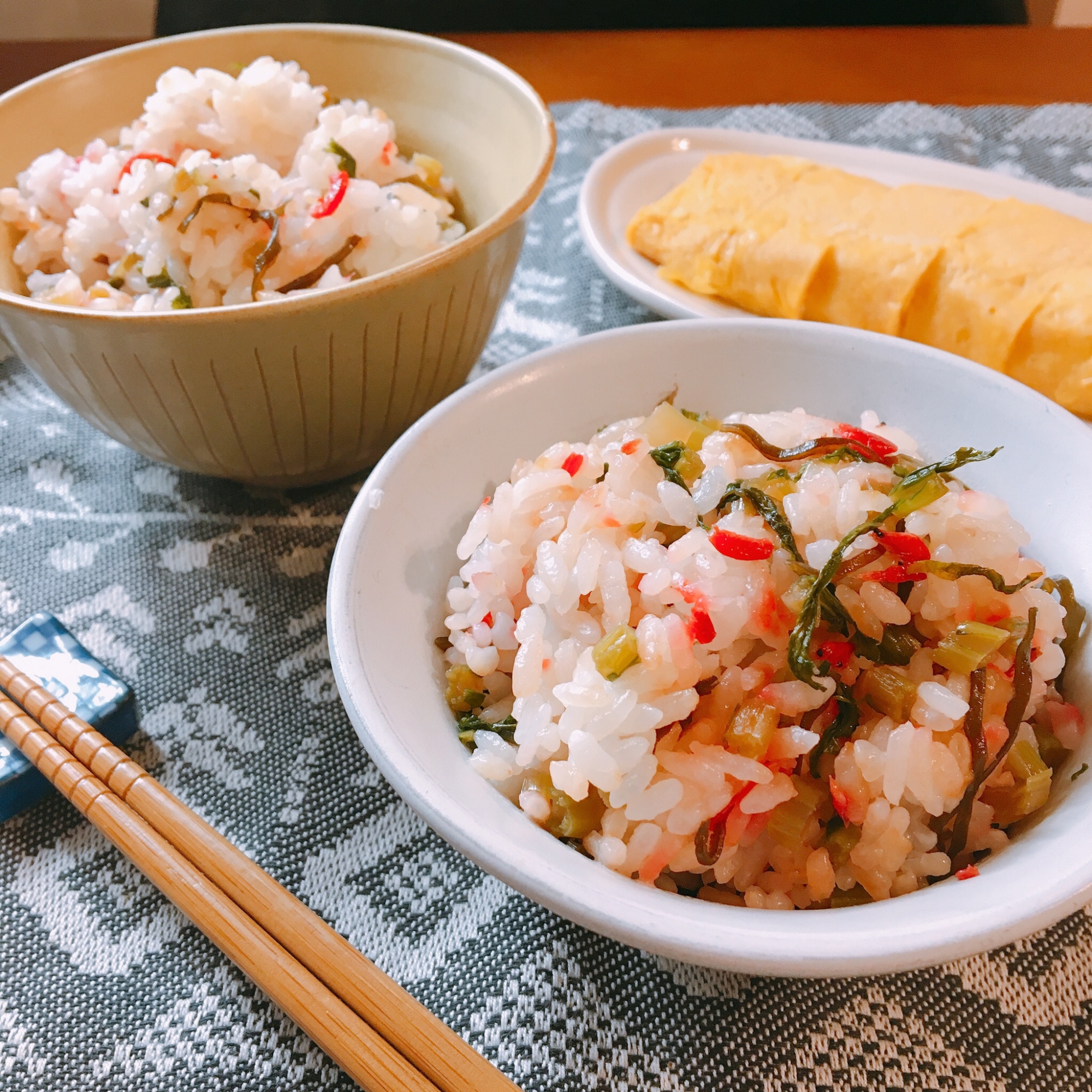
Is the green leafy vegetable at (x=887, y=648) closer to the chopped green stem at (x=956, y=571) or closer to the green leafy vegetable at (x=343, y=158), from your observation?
the chopped green stem at (x=956, y=571)

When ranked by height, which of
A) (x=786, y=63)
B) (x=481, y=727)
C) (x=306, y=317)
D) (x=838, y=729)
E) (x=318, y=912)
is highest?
(x=786, y=63)

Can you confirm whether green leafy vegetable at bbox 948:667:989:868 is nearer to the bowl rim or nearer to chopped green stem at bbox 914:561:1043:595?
chopped green stem at bbox 914:561:1043:595

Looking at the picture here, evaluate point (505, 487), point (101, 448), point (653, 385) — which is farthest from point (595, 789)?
point (101, 448)

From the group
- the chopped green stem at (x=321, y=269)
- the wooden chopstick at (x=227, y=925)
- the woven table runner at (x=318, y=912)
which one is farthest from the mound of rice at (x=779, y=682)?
the chopped green stem at (x=321, y=269)

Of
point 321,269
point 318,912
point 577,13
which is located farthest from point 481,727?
point 577,13

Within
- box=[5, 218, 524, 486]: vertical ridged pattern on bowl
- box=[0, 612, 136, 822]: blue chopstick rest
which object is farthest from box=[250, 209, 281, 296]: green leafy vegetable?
box=[0, 612, 136, 822]: blue chopstick rest

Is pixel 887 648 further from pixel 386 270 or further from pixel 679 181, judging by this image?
pixel 679 181
